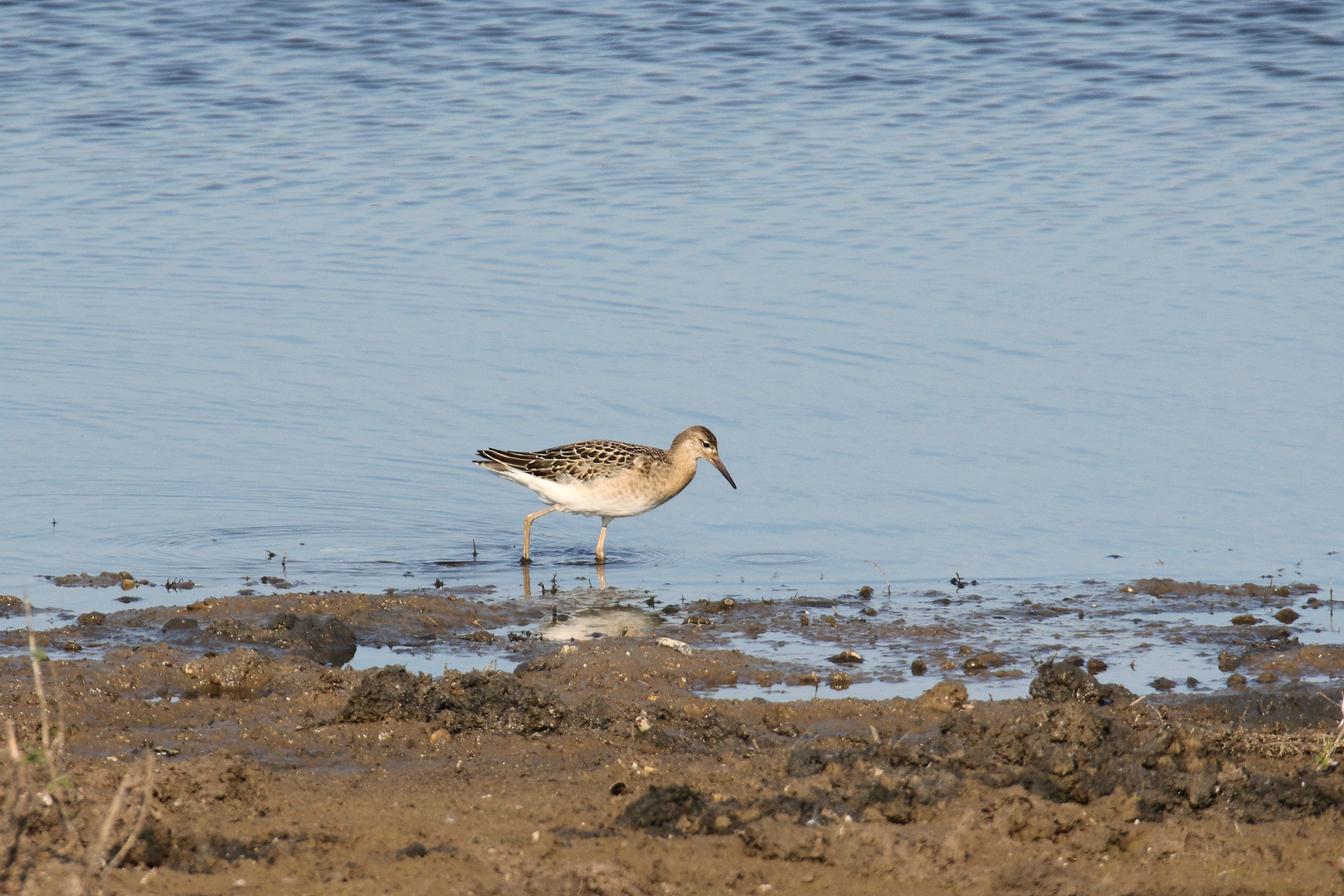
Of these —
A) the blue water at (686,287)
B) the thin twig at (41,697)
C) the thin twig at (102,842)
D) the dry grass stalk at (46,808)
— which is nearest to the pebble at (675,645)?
the blue water at (686,287)

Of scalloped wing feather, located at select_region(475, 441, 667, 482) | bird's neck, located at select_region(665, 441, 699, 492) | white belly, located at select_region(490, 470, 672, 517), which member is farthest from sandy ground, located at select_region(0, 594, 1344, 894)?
bird's neck, located at select_region(665, 441, 699, 492)

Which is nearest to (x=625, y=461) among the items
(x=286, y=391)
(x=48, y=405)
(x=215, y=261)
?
(x=286, y=391)

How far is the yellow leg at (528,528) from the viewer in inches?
436

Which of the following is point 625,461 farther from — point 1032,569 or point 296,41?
point 296,41

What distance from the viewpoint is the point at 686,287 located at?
1688cm

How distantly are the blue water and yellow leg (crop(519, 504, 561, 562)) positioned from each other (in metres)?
0.15

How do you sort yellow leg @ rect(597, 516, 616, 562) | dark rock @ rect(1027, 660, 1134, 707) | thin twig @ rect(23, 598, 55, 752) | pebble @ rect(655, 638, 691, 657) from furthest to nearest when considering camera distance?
yellow leg @ rect(597, 516, 616, 562), pebble @ rect(655, 638, 691, 657), dark rock @ rect(1027, 660, 1134, 707), thin twig @ rect(23, 598, 55, 752)

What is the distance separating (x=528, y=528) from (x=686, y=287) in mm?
5875

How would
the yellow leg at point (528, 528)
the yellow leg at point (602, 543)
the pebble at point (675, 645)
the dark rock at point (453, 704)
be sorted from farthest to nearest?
the yellow leg at point (602, 543)
the yellow leg at point (528, 528)
the pebble at point (675, 645)
the dark rock at point (453, 704)

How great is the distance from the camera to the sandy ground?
501cm

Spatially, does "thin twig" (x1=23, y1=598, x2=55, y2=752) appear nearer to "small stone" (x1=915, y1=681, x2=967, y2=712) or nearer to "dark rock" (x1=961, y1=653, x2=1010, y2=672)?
"small stone" (x1=915, y1=681, x2=967, y2=712)

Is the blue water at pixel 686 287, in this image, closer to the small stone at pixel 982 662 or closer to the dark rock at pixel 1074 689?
the small stone at pixel 982 662

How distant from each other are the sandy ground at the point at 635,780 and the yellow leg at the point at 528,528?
2.87m

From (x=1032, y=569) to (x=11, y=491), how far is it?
6966mm
